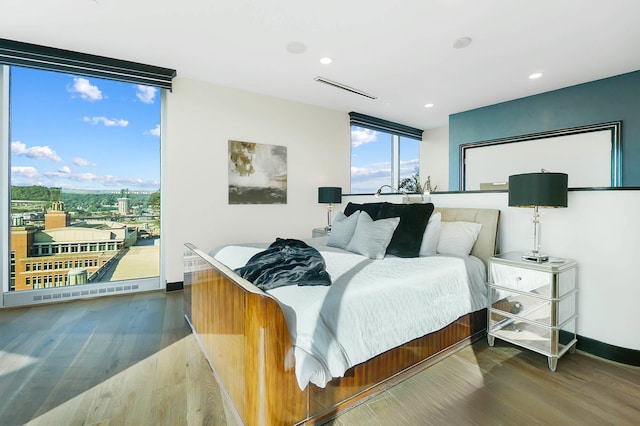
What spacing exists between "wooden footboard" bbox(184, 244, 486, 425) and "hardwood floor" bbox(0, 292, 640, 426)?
10cm

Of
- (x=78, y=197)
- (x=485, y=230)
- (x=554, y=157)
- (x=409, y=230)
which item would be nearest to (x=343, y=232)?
(x=409, y=230)

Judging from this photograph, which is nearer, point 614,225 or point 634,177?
point 614,225

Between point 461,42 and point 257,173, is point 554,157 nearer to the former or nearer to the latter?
point 461,42

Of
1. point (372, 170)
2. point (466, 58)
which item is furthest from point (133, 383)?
point (372, 170)

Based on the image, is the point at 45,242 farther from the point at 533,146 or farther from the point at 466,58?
the point at 533,146

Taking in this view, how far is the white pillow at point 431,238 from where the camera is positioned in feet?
8.85

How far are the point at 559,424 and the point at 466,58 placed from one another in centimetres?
348

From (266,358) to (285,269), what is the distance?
2.26 feet

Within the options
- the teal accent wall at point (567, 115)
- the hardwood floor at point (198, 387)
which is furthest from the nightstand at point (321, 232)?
the teal accent wall at point (567, 115)

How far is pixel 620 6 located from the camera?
2475 millimetres

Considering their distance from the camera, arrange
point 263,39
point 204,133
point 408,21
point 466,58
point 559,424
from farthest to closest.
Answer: point 204,133, point 466,58, point 263,39, point 408,21, point 559,424

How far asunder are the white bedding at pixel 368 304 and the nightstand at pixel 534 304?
0.53 ft

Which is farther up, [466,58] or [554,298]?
[466,58]

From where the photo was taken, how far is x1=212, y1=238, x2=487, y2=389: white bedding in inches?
56.5
